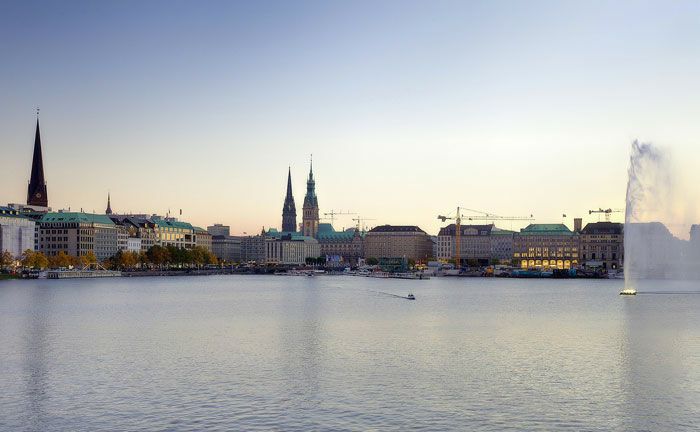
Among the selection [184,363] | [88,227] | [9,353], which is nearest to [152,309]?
[9,353]

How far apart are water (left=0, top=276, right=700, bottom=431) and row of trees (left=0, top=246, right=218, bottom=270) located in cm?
8301

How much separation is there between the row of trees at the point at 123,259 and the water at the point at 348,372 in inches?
3268

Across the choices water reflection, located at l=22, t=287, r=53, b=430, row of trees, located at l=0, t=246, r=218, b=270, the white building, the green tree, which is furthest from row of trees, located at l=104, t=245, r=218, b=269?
water reflection, located at l=22, t=287, r=53, b=430

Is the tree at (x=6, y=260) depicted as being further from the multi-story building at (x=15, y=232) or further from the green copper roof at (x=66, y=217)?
the green copper roof at (x=66, y=217)

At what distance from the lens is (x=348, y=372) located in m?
33.2

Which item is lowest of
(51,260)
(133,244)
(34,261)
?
(34,261)

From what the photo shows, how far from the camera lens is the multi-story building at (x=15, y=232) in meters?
148

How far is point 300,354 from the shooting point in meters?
38.6

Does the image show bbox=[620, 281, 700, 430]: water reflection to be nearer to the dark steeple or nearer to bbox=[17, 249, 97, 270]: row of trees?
bbox=[17, 249, 97, 270]: row of trees

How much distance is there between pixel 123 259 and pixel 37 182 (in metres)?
29.5

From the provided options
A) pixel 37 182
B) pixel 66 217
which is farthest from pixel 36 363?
pixel 37 182

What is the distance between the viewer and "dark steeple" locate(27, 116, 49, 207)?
173m

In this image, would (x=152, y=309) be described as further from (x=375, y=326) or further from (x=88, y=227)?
(x=88, y=227)

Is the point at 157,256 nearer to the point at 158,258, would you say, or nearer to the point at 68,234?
the point at 158,258
